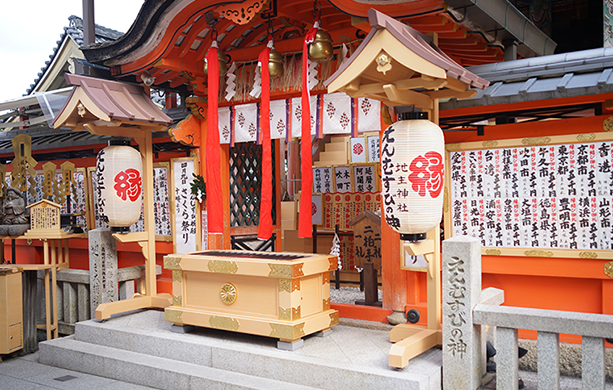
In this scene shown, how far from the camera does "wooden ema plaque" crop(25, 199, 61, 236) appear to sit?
27.2 ft

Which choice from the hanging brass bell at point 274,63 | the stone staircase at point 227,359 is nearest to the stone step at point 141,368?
the stone staircase at point 227,359

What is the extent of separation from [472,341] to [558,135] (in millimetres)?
2521

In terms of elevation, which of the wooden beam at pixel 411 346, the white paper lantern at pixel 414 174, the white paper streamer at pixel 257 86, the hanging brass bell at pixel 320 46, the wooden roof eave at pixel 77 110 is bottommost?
the wooden beam at pixel 411 346

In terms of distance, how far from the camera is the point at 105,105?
6.79 metres

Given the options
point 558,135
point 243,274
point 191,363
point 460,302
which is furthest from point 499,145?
point 191,363

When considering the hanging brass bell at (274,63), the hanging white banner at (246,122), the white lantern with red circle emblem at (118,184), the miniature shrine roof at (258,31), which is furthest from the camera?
the hanging white banner at (246,122)

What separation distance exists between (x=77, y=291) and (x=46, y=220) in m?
1.29

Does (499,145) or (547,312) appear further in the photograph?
(499,145)

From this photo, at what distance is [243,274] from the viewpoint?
19.6 ft

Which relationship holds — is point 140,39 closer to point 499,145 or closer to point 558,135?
point 499,145

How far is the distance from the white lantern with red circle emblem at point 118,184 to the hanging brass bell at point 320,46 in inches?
123

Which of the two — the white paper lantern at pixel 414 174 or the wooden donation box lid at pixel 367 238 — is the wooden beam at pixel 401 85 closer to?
the white paper lantern at pixel 414 174

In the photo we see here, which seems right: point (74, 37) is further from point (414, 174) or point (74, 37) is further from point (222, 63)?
point (414, 174)

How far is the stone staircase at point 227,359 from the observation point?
4910mm
